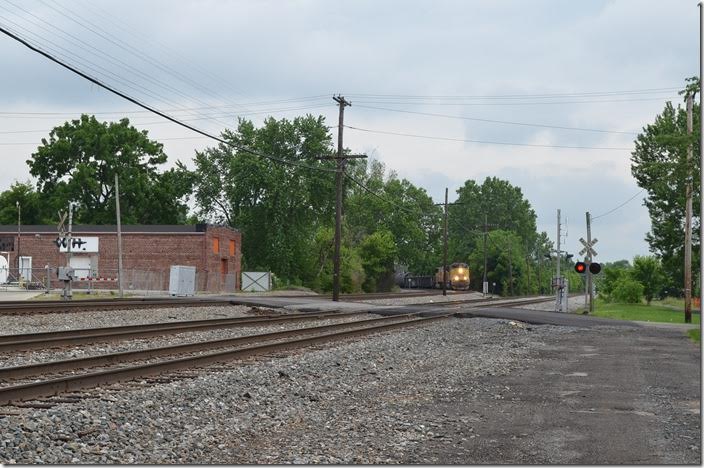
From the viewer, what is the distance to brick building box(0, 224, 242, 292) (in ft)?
188

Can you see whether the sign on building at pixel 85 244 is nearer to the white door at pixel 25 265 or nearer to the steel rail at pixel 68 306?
Answer: the white door at pixel 25 265

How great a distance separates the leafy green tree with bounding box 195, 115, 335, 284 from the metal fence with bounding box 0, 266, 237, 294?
12.3m

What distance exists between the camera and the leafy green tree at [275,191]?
237ft

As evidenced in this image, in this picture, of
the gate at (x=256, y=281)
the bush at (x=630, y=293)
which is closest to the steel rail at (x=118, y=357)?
the gate at (x=256, y=281)

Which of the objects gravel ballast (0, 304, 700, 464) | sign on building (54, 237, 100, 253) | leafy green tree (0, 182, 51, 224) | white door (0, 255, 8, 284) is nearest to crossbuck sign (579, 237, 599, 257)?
gravel ballast (0, 304, 700, 464)

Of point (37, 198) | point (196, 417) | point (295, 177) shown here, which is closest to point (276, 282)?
point (295, 177)

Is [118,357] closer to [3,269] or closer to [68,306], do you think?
[68,306]

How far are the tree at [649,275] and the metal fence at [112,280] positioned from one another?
32956 mm

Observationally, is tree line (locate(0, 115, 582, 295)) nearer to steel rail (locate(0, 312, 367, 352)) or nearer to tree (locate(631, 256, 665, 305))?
tree (locate(631, 256, 665, 305))

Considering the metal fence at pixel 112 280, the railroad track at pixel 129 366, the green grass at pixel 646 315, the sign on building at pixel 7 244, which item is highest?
the sign on building at pixel 7 244

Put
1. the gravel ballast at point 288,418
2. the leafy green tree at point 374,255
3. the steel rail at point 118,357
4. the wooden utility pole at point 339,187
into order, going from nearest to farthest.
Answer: the gravel ballast at point 288,418 < the steel rail at point 118,357 < the wooden utility pole at point 339,187 < the leafy green tree at point 374,255

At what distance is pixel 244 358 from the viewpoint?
47.4 ft

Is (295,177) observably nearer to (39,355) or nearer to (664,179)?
(664,179)

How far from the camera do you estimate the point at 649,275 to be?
219 ft
